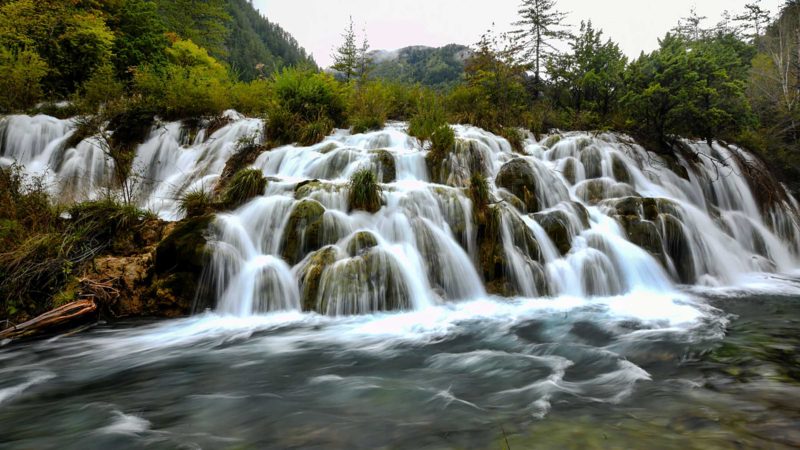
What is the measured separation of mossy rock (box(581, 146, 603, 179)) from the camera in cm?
914

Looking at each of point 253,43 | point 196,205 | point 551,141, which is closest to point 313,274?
point 196,205

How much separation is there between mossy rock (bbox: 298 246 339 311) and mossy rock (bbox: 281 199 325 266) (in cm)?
30

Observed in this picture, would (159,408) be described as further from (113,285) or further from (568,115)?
(568,115)

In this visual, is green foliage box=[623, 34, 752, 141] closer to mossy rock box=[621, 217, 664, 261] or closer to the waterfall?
the waterfall

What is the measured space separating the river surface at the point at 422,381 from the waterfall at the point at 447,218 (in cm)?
66

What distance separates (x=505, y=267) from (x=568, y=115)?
9134 millimetres

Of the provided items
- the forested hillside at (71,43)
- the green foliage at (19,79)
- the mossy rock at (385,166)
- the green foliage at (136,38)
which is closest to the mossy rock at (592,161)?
the mossy rock at (385,166)

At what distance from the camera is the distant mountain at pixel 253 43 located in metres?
55.4

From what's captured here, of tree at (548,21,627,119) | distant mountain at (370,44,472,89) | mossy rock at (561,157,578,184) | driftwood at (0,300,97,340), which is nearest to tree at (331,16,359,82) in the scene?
tree at (548,21,627,119)

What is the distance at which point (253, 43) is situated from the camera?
62969 mm

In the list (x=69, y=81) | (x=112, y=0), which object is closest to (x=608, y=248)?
(x=69, y=81)

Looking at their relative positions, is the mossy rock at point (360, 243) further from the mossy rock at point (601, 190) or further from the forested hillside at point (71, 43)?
the forested hillside at point (71, 43)

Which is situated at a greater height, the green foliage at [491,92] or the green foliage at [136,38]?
the green foliage at [136,38]

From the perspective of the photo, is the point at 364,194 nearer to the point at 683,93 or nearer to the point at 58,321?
the point at 58,321
